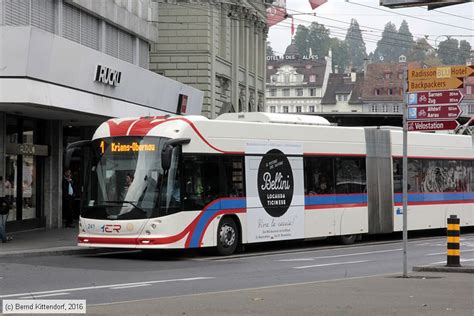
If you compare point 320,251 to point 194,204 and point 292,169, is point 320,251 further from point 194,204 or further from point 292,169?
point 194,204

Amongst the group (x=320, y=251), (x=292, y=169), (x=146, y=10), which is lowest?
(x=320, y=251)

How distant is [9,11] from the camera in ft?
79.0

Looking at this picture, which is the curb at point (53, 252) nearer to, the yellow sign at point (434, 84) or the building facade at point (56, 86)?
the building facade at point (56, 86)

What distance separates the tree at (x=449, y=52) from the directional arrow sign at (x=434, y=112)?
40981 millimetres

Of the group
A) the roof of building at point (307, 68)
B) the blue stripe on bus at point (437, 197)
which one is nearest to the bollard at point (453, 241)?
the blue stripe on bus at point (437, 197)

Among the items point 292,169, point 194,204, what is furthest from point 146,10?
point 194,204

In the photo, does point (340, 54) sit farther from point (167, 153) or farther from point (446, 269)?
point (446, 269)

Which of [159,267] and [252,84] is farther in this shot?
[252,84]

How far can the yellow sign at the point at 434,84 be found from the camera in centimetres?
1539

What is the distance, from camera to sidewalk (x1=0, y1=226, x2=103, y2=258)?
68.7 ft

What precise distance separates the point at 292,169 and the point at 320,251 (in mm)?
2210

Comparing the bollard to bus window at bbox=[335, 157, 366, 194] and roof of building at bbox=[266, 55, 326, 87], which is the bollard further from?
roof of building at bbox=[266, 55, 326, 87]

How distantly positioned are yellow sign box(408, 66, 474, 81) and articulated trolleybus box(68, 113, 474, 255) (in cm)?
601

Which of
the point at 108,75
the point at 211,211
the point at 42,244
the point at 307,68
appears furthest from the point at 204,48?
the point at 307,68
